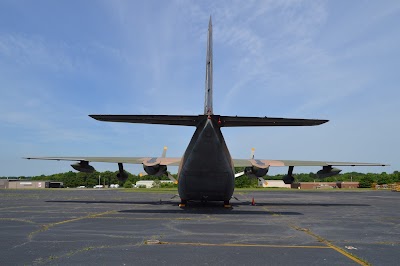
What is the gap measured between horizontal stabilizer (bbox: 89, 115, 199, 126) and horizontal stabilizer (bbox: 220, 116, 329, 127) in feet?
5.51

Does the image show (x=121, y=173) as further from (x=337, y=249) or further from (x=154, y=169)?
(x=337, y=249)

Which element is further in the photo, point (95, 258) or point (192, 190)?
point (192, 190)

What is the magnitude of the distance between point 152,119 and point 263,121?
5404 millimetres

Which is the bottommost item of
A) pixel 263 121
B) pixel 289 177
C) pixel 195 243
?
pixel 195 243

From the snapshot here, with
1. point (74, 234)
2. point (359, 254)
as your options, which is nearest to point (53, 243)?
point (74, 234)

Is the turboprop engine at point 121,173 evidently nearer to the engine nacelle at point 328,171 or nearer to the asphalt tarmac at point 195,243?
the asphalt tarmac at point 195,243

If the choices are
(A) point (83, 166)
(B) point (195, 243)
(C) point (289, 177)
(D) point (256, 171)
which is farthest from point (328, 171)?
(B) point (195, 243)

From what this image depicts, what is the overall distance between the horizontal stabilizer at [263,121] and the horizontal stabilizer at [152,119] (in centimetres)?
168

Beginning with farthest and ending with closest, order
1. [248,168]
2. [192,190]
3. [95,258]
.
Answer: [248,168] → [192,190] → [95,258]

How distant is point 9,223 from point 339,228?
13.5 metres

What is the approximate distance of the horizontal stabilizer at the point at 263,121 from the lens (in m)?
15.7

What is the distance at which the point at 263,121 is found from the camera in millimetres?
16406

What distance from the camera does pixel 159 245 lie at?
30.3 feet

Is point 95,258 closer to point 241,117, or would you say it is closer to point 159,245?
point 159,245
